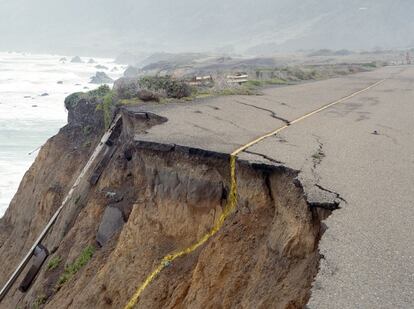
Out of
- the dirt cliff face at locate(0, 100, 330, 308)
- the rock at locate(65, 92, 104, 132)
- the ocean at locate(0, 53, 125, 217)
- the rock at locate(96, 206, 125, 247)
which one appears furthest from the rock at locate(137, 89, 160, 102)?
the ocean at locate(0, 53, 125, 217)

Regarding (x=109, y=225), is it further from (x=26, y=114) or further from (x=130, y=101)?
(x=26, y=114)

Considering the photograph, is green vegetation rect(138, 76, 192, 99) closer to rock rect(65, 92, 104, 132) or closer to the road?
the road

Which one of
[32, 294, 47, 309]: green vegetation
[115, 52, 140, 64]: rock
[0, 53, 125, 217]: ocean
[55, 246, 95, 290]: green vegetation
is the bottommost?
[115, 52, 140, 64]: rock

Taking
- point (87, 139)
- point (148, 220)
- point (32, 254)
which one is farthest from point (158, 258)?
point (87, 139)

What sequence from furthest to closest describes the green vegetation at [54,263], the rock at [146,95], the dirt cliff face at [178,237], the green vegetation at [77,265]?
the rock at [146,95]
the green vegetation at [54,263]
the green vegetation at [77,265]
the dirt cliff face at [178,237]

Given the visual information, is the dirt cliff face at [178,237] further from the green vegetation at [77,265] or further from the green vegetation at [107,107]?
the green vegetation at [107,107]

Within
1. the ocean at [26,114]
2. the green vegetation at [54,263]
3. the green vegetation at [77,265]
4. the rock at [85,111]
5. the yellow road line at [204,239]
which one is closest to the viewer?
the yellow road line at [204,239]

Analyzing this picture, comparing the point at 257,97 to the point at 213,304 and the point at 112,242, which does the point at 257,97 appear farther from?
the point at 213,304

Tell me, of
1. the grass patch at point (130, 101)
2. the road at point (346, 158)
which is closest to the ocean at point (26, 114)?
the grass patch at point (130, 101)
